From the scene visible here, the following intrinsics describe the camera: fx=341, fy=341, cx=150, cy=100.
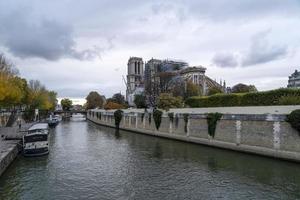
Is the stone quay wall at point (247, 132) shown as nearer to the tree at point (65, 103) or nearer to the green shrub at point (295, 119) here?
the green shrub at point (295, 119)

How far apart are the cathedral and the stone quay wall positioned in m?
35.3

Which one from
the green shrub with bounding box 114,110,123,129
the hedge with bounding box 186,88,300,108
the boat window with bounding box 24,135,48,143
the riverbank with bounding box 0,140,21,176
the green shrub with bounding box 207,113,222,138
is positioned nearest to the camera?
the riverbank with bounding box 0,140,21,176

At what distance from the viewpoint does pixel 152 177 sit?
23.0m

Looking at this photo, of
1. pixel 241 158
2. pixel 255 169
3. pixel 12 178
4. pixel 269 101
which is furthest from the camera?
pixel 269 101

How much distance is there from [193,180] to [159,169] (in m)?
4.21

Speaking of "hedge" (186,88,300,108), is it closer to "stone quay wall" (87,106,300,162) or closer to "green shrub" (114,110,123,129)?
"stone quay wall" (87,106,300,162)

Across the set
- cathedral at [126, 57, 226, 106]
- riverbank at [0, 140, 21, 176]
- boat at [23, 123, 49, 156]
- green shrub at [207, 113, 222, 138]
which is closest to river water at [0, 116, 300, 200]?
riverbank at [0, 140, 21, 176]

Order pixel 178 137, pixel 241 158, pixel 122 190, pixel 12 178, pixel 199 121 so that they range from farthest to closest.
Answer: pixel 178 137, pixel 199 121, pixel 241 158, pixel 12 178, pixel 122 190

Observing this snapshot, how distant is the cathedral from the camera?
93.7 meters

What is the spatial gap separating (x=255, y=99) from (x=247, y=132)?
274 inches

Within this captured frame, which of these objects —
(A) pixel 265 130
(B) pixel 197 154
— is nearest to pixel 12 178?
(B) pixel 197 154

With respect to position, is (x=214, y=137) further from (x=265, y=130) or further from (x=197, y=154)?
(x=265, y=130)

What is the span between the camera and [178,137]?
4459 centimetres

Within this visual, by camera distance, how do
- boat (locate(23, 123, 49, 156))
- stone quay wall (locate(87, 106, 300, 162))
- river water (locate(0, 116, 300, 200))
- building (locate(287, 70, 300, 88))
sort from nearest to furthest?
river water (locate(0, 116, 300, 200)) < stone quay wall (locate(87, 106, 300, 162)) < boat (locate(23, 123, 49, 156)) < building (locate(287, 70, 300, 88))
